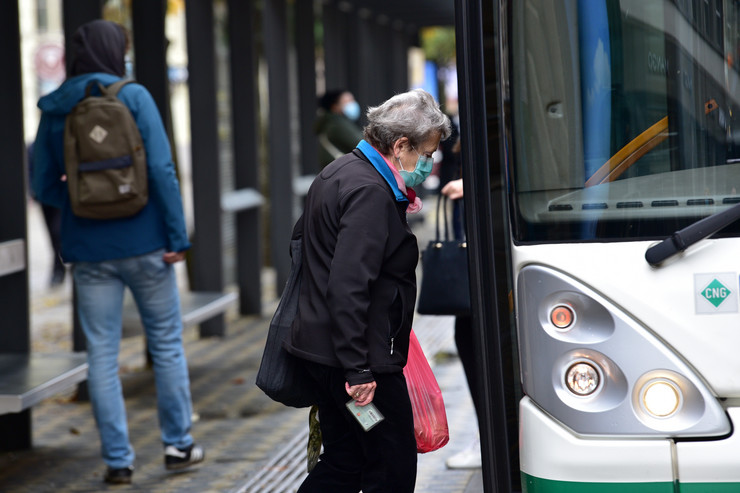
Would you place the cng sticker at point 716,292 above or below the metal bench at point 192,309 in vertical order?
above

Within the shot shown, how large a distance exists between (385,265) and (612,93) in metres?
0.82

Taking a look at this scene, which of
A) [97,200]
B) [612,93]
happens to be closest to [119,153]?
[97,200]

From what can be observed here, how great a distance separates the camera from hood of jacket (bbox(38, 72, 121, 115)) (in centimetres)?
506

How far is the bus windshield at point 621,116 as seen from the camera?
3.23 m

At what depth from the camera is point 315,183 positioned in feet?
11.6

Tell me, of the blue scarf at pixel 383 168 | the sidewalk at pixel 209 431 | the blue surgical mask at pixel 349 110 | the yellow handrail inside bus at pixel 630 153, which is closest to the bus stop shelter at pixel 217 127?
the sidewalk at pixel 209 431

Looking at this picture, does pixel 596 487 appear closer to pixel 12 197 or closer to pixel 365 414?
pixel 365 414

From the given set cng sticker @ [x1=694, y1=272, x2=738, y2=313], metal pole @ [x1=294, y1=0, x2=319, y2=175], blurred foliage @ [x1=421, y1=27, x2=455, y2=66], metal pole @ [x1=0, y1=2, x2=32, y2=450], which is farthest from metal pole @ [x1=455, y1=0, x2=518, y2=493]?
blurred foliage @ [x1=421, y1=27, x2=455, y2=66]

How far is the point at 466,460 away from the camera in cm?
538

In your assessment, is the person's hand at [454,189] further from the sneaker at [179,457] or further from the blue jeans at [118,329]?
the sneaker at [179,457]

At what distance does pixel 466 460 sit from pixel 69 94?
2.44 meters

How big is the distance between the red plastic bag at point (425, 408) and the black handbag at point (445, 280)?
984 millimetres

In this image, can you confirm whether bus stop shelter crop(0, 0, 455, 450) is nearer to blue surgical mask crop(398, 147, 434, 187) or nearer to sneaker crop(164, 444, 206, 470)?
sneaker crop(164, 444, 206, 470)

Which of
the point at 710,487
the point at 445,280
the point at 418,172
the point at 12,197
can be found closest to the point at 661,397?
the point at 710,487
